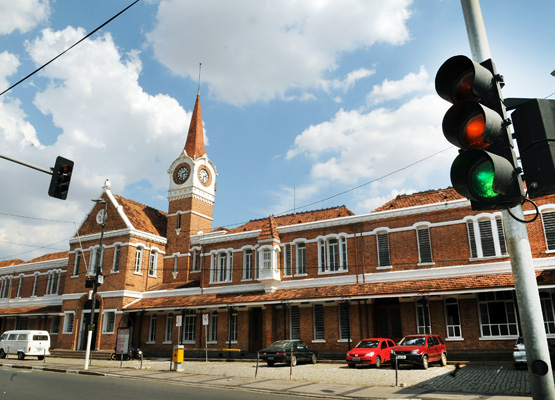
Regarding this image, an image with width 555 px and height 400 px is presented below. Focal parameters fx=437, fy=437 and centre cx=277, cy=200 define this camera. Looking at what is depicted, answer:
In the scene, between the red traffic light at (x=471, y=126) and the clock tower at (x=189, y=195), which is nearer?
the red traffic light at (x=471, y=126)

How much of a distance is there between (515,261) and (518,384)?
14192mm

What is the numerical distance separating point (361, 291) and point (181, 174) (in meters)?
23.1

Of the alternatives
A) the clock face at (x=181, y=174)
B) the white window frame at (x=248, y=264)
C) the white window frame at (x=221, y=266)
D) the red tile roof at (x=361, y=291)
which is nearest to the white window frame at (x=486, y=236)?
the red tile roof at (x=361, y=291)

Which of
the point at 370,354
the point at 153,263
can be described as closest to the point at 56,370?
the point at 153,263

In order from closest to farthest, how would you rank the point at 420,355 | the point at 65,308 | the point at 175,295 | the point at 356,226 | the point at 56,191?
1. the point at 56,191
2. the point at 420,355
3. the point at 356,226
4. the point at 175,295
5. the point at 65,308

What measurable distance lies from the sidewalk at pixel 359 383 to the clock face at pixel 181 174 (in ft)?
71.0

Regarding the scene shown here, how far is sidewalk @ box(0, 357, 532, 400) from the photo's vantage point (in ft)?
44.9

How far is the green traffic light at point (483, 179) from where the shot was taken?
3.21m

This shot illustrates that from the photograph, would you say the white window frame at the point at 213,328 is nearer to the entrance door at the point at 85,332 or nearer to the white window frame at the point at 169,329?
the white window frame at the point at 169,329

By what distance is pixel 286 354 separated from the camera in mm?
23578

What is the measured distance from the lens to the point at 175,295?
35938mm

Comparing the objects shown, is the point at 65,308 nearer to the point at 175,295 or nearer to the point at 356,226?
the point at 175,295

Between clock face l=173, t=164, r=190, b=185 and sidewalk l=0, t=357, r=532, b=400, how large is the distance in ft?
71.0

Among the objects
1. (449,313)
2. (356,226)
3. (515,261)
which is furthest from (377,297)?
(515,261)
